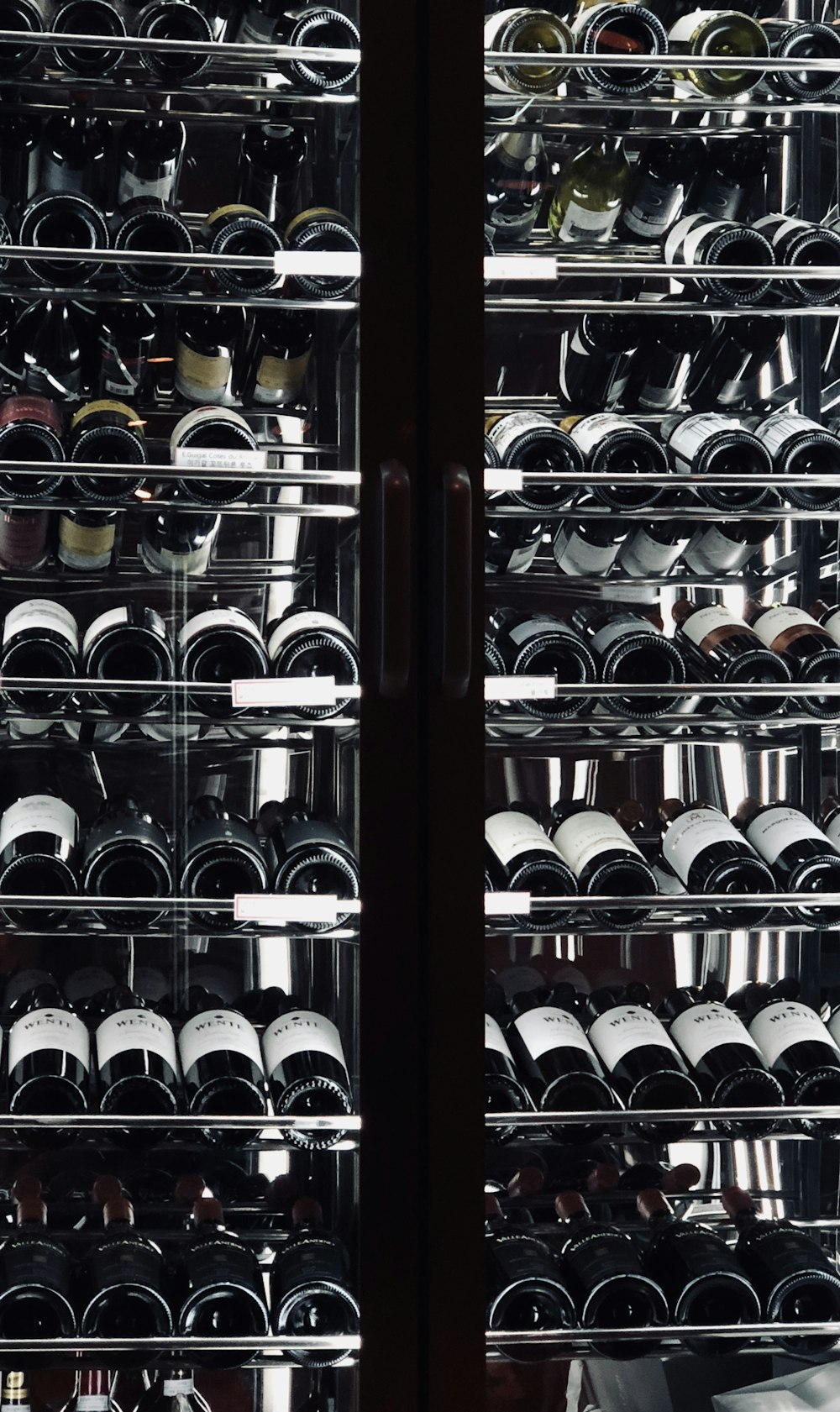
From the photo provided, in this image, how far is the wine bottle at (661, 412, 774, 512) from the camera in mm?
1775

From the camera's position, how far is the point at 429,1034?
5.17ft

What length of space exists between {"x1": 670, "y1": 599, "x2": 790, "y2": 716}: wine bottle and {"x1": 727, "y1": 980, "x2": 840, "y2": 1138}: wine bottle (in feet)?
0.67

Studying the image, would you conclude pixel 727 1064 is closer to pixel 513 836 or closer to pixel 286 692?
pixel 513 836

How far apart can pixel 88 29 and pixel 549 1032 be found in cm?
133

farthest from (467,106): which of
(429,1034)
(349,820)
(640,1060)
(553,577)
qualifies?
(640,1060)

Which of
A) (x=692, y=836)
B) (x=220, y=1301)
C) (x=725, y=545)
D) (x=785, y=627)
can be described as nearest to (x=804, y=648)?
(x=785, y=627)

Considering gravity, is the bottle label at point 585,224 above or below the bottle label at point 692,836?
above

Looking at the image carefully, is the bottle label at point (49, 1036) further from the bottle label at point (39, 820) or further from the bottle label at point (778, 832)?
the bottle label at point (778, 832)

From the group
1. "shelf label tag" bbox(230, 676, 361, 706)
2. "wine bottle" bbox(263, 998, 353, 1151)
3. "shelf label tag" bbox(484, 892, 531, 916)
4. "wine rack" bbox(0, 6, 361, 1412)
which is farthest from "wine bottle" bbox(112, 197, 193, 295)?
"wine bottle" bbox(263, 998, 353, 1151)

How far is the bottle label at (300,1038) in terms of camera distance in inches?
67.8

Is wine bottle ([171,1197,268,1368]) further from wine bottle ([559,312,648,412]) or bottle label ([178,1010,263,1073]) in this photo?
wine bottle ([559,312,648,412])

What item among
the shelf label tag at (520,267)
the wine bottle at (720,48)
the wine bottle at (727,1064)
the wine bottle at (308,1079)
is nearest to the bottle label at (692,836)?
the wine bottle at (727,1064)

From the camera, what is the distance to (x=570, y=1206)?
5.88 feet

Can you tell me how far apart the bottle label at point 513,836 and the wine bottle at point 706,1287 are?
51 centimetres
